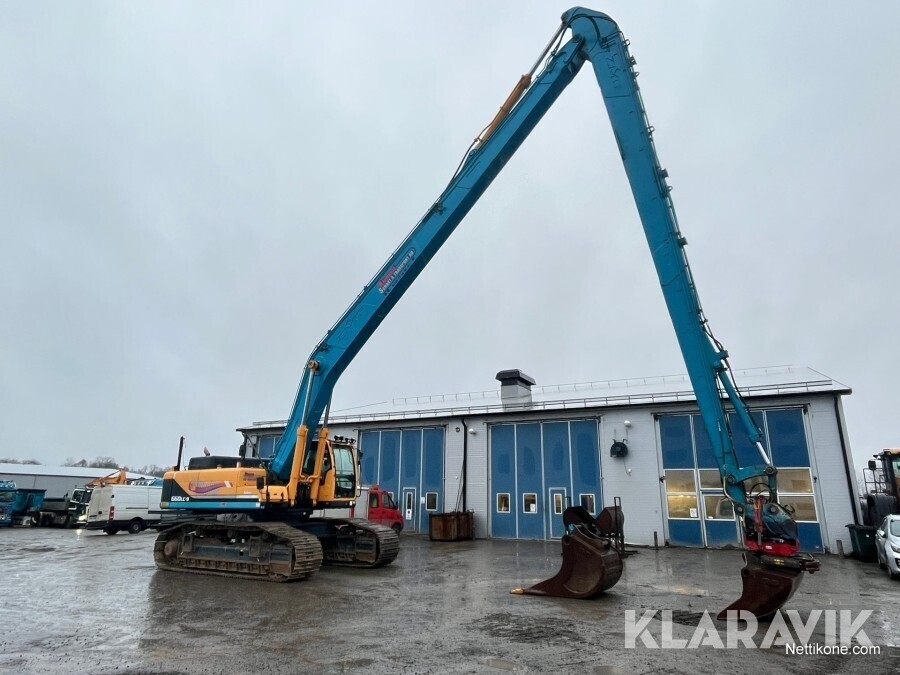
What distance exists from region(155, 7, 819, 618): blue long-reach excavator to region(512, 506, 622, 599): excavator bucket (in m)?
0.02

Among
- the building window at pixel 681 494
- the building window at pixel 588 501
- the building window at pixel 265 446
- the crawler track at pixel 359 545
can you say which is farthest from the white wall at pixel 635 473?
the building window at pixel 265 446

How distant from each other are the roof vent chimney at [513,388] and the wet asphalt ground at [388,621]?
11.6m

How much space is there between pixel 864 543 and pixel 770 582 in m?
11.8

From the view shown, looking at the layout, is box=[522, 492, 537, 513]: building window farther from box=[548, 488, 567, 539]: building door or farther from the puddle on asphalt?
the puddle on asphalt

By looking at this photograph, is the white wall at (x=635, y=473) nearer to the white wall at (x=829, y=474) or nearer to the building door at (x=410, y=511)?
the white wall at (x=829, y=474)

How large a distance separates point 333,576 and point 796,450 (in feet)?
53.3

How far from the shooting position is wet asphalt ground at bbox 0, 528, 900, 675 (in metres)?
6.07

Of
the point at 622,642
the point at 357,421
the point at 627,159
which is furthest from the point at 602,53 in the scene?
the point at 357,421

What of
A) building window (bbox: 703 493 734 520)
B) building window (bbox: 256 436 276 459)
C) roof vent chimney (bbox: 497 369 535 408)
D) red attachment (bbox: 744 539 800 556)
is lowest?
red attachment (bbox: 744 539 800 556)

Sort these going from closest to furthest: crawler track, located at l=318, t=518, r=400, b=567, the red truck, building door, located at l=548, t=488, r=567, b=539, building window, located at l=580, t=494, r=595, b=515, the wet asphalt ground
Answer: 1. the wet asphalt ground
2. crawler track, located at l=318, t=518, r=400, b=567
3. building window, located at l=580, t=494, r=595, b=515
4. building door, located at l=548, t=488, r=567, b=539
5. the red truck

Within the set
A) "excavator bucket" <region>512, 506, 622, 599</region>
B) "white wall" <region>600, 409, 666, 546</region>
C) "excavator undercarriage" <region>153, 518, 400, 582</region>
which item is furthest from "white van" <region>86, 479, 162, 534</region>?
"excavator bucket" <region>512, 506, 622, 599</region>

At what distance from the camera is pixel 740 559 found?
1647 cm

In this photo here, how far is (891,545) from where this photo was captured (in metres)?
12.3

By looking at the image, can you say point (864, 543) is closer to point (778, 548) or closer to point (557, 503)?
point (557, 503)
